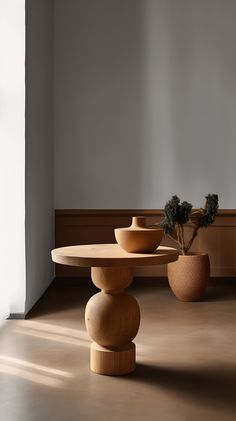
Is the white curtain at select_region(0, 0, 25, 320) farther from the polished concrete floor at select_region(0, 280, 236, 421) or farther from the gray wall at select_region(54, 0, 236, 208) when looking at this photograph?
the gray wall at select_region(54, 0, 236, 208)

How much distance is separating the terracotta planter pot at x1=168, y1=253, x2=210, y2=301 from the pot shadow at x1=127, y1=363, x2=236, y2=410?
5.95 ft

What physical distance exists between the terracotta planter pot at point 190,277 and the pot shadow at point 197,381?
1.81 m

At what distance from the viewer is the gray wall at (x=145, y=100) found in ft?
18.5

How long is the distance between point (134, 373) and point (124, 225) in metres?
2.84

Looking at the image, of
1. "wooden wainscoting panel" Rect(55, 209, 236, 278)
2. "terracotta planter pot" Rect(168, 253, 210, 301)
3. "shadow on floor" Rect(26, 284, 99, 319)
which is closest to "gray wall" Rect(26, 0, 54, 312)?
"shadow on floor" Rect(26, 284, 99, 319)

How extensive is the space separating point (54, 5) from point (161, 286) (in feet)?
9.55

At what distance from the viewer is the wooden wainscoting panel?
5652mm

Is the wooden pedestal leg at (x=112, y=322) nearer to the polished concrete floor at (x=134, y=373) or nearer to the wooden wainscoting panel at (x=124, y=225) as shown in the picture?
the polished concrete floor at (x=134, y=373)

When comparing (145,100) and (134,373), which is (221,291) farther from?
(134,373)

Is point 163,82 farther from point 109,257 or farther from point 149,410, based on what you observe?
point 149,410

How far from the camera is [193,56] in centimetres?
565

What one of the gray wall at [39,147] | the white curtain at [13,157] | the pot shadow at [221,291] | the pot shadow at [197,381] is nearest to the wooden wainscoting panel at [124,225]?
the pot shadow at [221,291]

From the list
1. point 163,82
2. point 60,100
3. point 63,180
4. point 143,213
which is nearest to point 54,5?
point 60,100

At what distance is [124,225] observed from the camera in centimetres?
570
